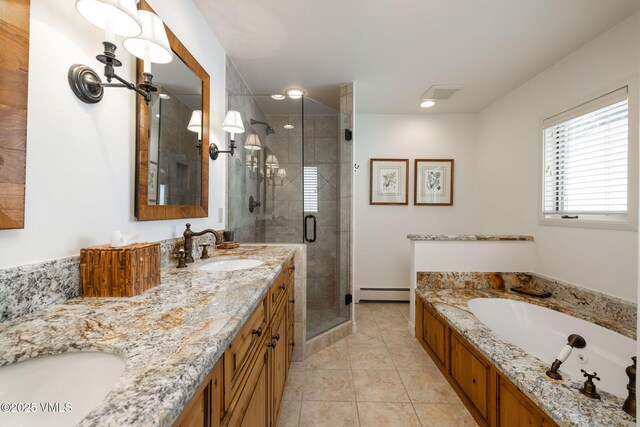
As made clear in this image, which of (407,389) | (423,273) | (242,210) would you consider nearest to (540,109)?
(423,273)

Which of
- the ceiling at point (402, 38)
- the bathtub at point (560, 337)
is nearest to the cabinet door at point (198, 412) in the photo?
the bathtub at point (560, 337)

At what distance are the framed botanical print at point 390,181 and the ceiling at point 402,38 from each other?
98 cm

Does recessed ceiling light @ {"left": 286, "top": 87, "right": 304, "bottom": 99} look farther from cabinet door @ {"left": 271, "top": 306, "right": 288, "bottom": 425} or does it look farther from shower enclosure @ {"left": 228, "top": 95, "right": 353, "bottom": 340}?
cabinet door @ {"left": 271, "top": 306, "right": 288, "bottom": 425}

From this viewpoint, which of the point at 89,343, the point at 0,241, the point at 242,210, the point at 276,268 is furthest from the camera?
the point at 242,210

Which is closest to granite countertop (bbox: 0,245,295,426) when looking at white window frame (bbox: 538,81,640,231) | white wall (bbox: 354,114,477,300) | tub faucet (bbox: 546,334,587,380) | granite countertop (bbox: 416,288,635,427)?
granite countertop (bbox: 416,288,635,427)

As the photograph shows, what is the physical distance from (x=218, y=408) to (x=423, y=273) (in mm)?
2268

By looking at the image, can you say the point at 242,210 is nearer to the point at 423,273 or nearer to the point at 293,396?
the point at 293,396

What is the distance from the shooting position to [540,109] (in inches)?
98.3

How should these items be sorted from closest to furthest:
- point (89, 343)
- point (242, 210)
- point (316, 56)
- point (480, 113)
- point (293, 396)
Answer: point (89, 343) → point (293, 396) → point (316, 56) → point (242, 210) → point (480, 113)

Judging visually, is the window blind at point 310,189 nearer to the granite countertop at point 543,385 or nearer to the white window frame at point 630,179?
the granite countertop at point 543,385

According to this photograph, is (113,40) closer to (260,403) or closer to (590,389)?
(260,403)

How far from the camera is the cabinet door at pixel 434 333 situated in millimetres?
1998

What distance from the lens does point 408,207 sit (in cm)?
360

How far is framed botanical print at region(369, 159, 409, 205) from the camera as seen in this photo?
3586 mm
